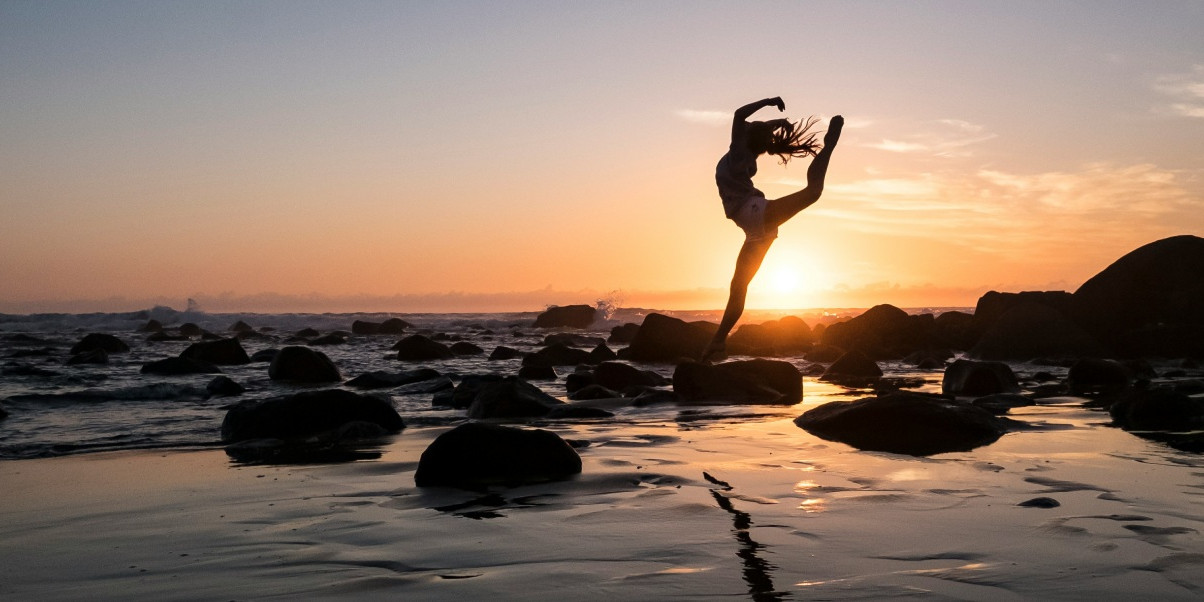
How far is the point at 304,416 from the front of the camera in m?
6.80

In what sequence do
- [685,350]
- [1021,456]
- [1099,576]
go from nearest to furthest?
[1099,576] < [1021,456] < [685,350]

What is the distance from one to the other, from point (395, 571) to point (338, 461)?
2.77 meters

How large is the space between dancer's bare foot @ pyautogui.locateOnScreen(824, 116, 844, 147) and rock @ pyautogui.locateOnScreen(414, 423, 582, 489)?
425cm

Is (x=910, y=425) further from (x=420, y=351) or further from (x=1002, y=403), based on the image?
(x=420, y=351)

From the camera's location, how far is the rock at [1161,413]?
20.0 feet

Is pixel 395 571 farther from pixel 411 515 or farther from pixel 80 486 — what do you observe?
pixel 80 486

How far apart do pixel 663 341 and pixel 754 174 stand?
848cm

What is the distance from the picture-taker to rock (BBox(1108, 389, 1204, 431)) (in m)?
6.09

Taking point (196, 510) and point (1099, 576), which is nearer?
point (1099, 576)

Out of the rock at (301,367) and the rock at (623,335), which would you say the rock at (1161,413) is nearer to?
the rock at (301,367)

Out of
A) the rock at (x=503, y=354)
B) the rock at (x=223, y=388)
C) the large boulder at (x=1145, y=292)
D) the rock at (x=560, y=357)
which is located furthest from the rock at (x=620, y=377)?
the large boulder at (x=1145, y=292)

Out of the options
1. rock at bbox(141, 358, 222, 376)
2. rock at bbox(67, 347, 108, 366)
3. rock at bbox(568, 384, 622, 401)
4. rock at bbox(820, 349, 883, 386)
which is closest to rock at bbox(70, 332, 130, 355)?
rock at bbox(67, 347, 108, 366)

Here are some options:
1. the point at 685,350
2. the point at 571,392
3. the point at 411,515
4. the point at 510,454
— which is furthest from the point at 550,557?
the point at 685,350

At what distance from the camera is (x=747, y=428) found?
6.41m
